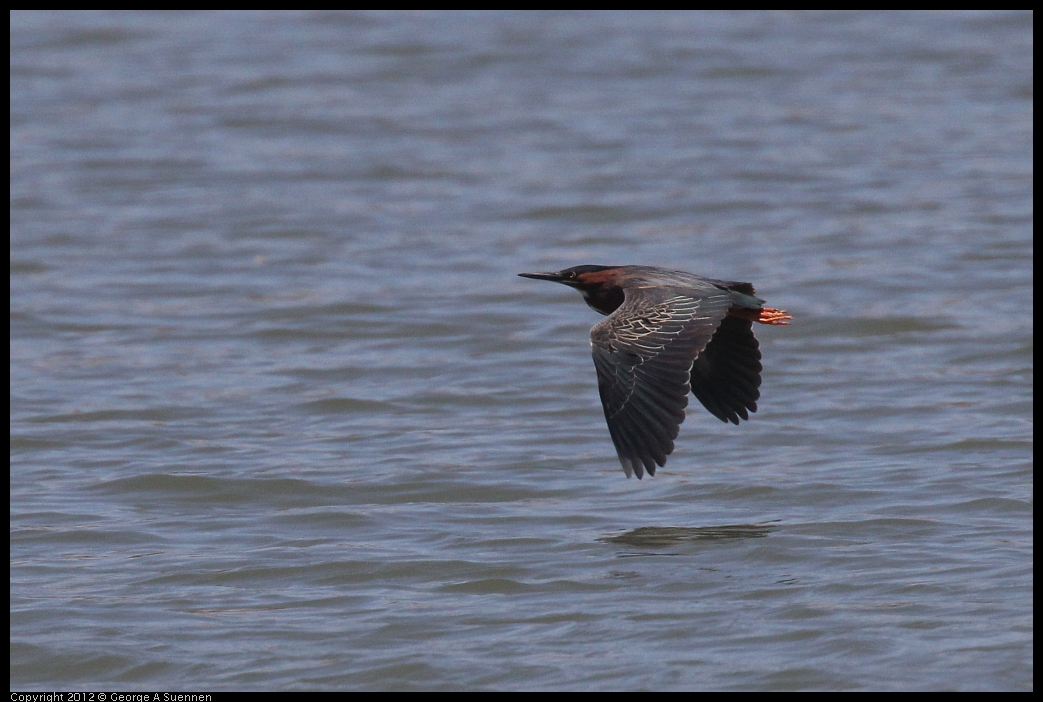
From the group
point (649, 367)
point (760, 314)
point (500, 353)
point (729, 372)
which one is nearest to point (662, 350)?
point (649, 367)

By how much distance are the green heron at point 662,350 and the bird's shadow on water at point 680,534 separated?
310 millimetres

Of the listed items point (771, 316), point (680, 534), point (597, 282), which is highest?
point (597, 282)

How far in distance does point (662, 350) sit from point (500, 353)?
3.66m

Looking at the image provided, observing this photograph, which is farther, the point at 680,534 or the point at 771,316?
the point at 771,316

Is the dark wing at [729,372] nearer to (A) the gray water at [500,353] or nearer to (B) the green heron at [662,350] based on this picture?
(B) the green heron at [662,350]

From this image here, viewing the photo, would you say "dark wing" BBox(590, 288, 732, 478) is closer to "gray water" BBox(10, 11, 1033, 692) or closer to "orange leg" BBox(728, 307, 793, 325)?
"orange leg" BBox(728, 307, 793, 325)

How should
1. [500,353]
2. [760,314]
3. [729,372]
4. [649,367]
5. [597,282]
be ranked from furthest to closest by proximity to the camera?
[500,353], [597,282], [729,372], [760,314], [649,367]

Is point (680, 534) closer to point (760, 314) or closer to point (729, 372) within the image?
point (729, 372)

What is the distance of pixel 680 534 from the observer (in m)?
6.89

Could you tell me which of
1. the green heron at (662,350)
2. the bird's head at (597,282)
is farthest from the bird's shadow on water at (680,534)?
the bird's head at (597,282)

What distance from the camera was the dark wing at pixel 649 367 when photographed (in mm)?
6531

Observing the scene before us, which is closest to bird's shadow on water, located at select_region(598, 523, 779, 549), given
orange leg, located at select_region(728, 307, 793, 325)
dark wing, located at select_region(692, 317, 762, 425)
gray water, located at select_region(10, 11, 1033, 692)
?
gray water, located at select_region(10, 11, 1033, 692)

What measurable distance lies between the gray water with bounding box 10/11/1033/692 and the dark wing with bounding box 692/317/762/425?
431 mm

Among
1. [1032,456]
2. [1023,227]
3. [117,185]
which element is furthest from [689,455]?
[117,185]
